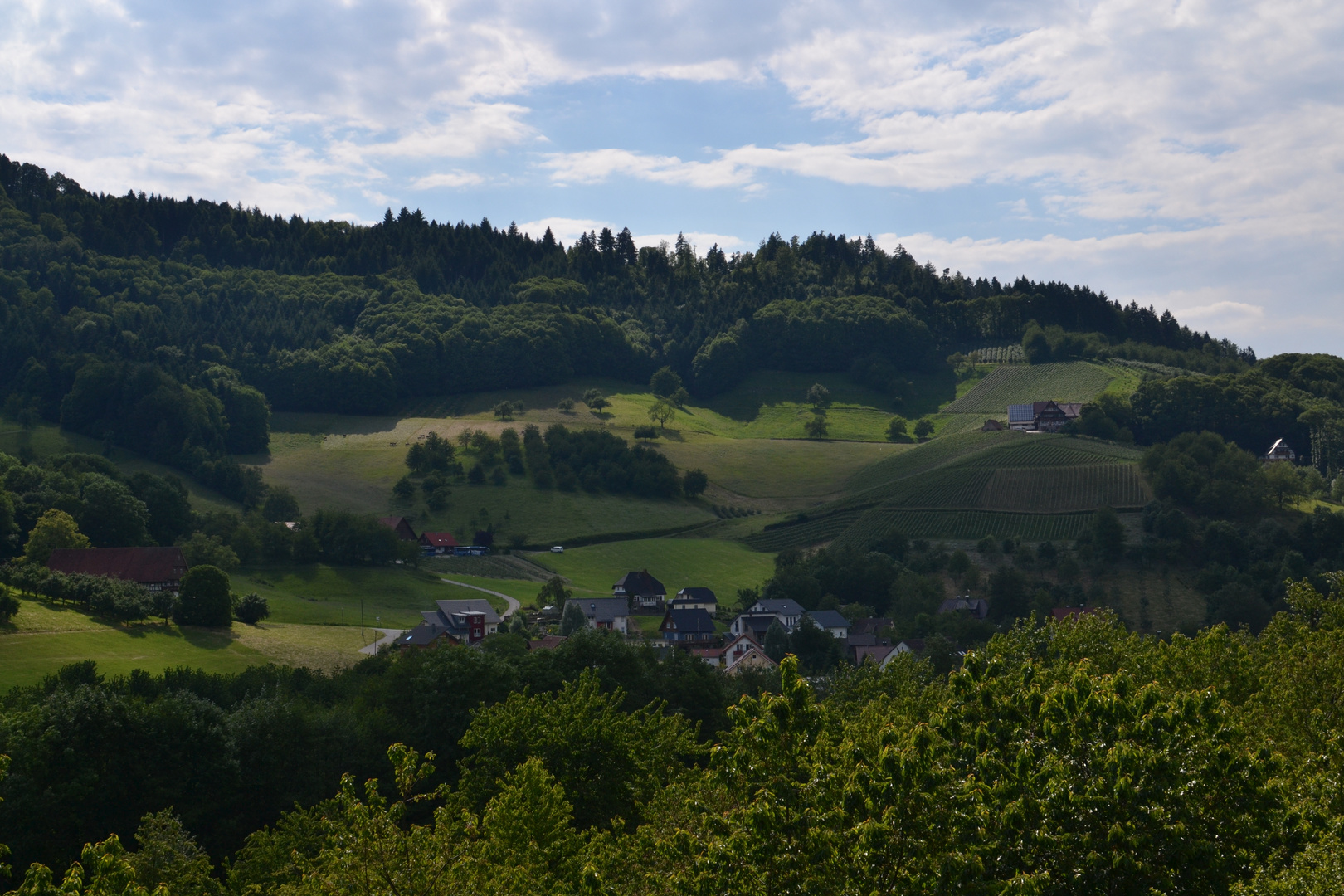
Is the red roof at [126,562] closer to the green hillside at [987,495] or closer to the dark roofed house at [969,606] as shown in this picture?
the green hillside at [987,495]

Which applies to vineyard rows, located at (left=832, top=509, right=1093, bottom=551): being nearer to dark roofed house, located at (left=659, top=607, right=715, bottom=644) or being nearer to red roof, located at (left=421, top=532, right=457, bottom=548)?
dark roofed house, located at (left=659, top=607, right=715, bottom=644)

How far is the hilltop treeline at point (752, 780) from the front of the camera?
615 inches

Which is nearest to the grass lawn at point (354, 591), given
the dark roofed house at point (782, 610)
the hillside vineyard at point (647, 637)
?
the hillside vineyard at point (647, 637)

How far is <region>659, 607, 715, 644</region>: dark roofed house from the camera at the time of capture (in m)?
100

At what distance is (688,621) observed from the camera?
10156 centimetres

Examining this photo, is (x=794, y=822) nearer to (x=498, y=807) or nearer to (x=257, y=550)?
(x=498, y=807)

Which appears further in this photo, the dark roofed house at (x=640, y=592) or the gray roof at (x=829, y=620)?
the dark roofed house at (x=640, y=592)

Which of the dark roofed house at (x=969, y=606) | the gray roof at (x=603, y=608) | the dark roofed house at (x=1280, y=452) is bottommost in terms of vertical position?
the gray roof at (x=603, y=608)

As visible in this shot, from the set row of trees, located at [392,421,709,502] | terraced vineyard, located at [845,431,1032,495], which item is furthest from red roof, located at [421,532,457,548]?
terraced vineyard, located at [845,431,1032,495]

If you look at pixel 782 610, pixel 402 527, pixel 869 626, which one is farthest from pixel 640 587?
pixel 402 527

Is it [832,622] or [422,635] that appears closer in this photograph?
[422,635]

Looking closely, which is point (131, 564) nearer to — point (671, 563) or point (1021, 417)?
point (671, 563)

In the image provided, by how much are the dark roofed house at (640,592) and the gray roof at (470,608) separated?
1742cm

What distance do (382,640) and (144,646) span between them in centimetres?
1873
